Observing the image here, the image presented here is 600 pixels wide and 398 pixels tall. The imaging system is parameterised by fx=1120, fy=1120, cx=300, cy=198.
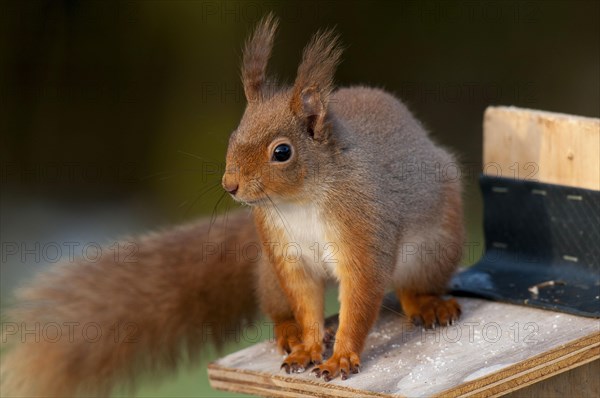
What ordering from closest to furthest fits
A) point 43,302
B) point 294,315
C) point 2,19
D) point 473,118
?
1. point 294,315
2. point 43,302
3. point 2,19
4. point 473,118

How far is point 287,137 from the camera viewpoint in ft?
8.34

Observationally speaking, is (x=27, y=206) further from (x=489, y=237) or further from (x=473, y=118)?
(x=489, y=237)

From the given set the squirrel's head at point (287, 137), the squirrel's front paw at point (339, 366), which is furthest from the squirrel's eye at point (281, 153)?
the squirrel's front paw at point (339, 366)

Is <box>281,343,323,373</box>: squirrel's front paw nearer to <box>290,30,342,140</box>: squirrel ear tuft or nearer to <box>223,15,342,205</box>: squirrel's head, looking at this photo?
<box>223,15,342,205</box>: squirrel's head

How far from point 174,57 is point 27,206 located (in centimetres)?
114

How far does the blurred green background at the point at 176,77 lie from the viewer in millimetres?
5918

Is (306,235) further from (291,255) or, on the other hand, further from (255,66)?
(255,66)

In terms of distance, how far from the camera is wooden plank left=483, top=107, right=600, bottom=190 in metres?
3.06

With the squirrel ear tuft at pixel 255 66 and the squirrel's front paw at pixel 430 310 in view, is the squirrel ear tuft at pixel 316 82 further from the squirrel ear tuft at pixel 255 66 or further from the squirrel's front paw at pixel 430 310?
the squirrel's front paw at pixel 430 310

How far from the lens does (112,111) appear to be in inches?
246

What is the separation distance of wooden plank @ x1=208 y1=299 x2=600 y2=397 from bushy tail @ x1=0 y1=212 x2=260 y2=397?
361mm

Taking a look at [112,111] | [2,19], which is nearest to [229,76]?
[112,111]

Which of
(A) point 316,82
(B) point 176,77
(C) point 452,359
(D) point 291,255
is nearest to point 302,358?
(D) point 291,255

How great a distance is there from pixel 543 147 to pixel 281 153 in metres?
0.99
